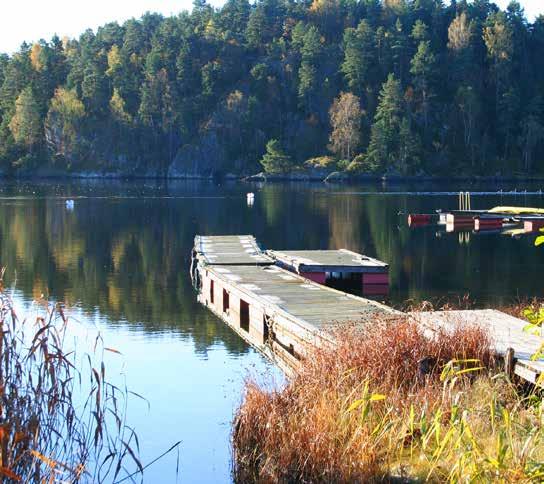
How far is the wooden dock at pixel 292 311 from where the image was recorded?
13719 millimetres

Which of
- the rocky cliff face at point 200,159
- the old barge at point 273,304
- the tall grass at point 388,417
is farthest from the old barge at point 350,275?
the rocky cliff face at point 200,159

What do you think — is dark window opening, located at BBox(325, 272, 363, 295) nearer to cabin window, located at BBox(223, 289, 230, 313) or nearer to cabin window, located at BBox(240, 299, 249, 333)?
cabin window, located at BBox(223, 289, 230, 313)

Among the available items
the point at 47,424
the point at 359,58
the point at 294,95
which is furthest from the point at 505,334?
the point at 294,95

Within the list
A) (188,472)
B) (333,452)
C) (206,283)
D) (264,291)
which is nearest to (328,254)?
(206,283)

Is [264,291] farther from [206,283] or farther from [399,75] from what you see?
[399,75]

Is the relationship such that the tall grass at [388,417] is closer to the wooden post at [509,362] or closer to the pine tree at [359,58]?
the wooden post at [509,362]

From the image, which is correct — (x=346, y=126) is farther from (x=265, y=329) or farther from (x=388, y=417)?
(x=388, y=417)

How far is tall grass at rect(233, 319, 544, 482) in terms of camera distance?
869 centimetres

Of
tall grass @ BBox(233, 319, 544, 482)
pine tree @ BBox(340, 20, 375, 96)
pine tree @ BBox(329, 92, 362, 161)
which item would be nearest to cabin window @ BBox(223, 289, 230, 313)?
tall grass @ BBox(233, 319, 544, 482)

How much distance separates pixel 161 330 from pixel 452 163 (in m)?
107

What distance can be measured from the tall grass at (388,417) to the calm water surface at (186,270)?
1.46 m

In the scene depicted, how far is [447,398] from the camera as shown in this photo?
10.4 meters

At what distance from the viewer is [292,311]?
19.0 m

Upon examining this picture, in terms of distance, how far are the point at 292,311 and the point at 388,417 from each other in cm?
861
